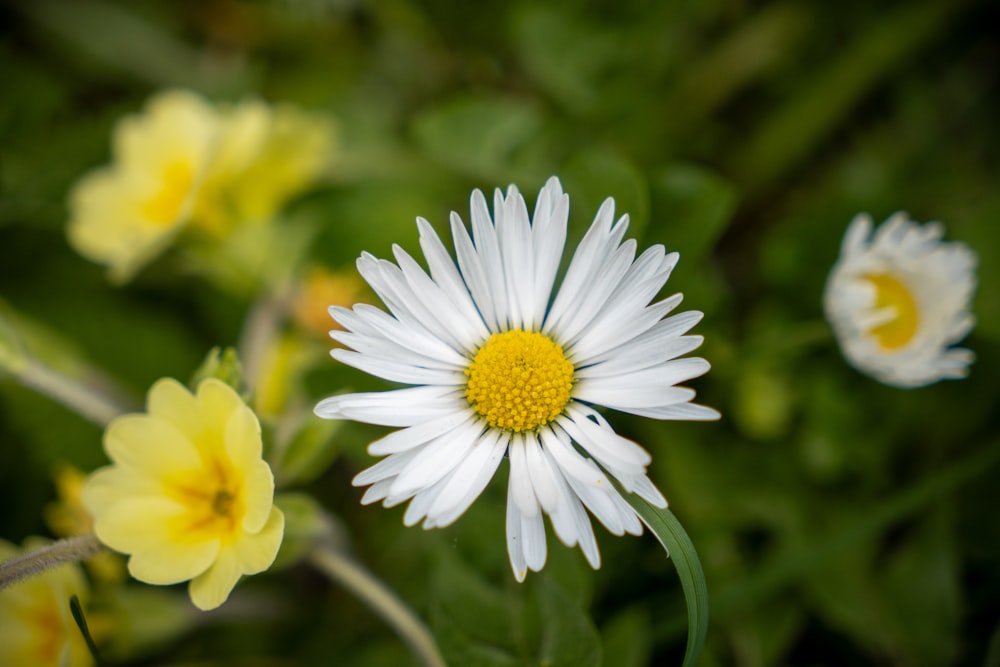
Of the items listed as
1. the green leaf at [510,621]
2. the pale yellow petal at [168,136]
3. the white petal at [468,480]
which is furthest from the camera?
the pale yellow petal at [168,136]

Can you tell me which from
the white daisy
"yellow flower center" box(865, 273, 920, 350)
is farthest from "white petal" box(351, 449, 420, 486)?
"yellow flower center" box(865, 273, 920, 350)

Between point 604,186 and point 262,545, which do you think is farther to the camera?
point 604,186

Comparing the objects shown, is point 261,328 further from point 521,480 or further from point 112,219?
point 521,480

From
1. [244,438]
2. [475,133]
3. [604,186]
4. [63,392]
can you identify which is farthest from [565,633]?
[475,133]

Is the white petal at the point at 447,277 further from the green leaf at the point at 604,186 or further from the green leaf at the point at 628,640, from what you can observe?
the green leaf at the point at 628,640

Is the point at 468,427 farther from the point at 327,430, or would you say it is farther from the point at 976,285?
the point at 976,285

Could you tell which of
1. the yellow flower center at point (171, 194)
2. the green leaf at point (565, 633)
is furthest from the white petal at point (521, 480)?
the yellow flower center at point (171, 194)
